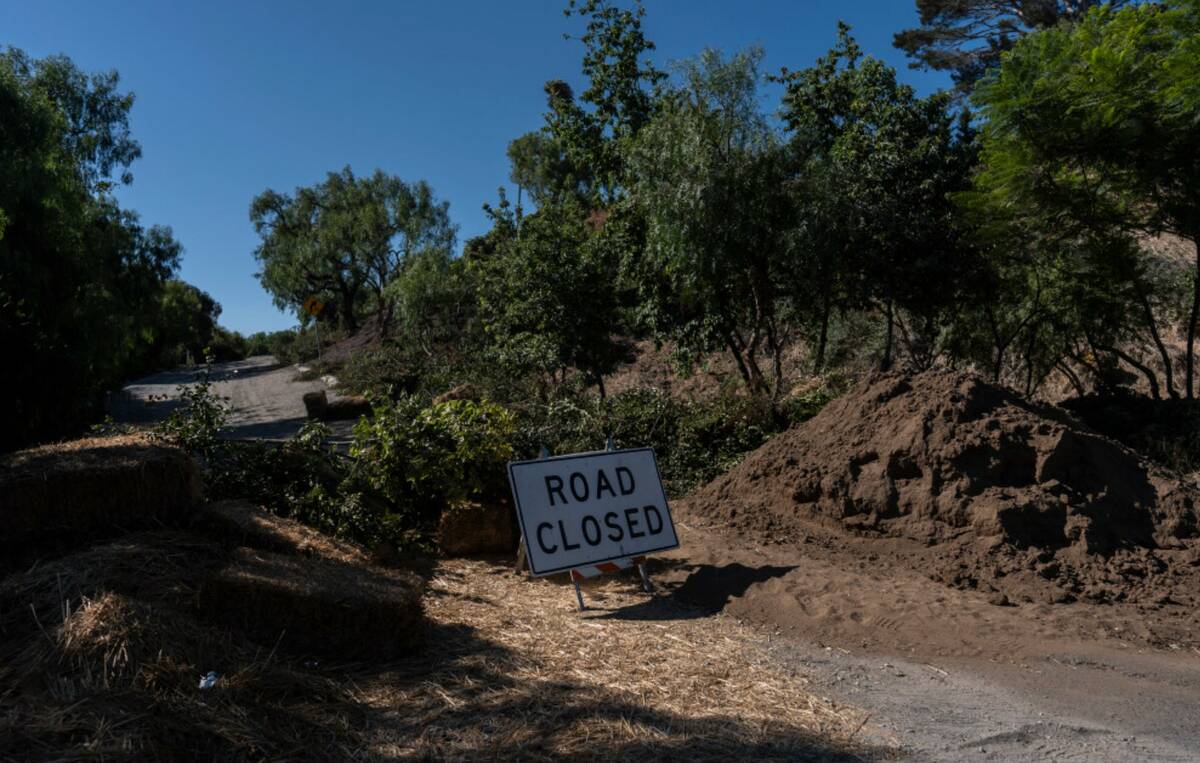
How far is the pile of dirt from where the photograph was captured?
593cm

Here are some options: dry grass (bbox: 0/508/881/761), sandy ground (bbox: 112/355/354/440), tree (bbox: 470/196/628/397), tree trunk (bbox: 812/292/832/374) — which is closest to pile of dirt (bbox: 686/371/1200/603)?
dry grass (bbox: 0/508/881/761)

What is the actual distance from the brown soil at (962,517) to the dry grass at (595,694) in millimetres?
1056

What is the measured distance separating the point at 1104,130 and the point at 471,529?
9.37m

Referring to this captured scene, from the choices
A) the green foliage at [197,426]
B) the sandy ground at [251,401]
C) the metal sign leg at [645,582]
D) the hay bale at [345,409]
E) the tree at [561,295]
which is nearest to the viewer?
the metal sign leg at [645,582]

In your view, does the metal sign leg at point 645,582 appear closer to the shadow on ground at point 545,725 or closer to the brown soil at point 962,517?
the brown soil at point 962,517

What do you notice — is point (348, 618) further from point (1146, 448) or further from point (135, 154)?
point (135, 154)

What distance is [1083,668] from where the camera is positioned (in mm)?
4605

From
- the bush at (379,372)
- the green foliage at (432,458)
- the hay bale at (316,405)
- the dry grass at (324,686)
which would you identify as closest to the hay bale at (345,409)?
the hay bale at (316,405)

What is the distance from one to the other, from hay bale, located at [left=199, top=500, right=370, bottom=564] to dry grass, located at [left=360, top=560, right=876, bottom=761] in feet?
2.60

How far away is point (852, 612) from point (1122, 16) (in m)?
9.74

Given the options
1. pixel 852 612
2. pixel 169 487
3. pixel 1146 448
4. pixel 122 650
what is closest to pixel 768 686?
pixel 852 612

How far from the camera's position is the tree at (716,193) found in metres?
12.1

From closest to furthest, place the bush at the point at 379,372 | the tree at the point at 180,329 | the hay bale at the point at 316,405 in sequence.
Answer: the hay bale at the point at 316,405 → the bush at the point at 379,372 → the tree at the point at 180,329

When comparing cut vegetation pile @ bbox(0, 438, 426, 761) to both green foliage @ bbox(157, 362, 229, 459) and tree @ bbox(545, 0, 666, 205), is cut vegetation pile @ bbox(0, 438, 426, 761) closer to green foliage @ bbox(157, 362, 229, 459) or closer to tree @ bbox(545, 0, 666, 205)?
green foliage @ bbox(157, 362, 229, 459)
